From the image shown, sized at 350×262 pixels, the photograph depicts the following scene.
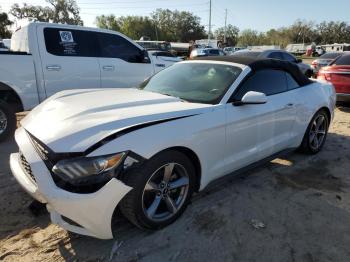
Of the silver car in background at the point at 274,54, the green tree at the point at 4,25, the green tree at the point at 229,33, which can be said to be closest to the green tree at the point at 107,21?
the green tree at the point at 229,33

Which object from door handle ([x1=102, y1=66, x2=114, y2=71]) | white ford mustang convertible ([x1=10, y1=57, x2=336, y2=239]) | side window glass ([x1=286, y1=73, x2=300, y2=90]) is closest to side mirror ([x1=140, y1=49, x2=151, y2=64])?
door handle ([x1=102, y1=66, x2=114, y2=71])

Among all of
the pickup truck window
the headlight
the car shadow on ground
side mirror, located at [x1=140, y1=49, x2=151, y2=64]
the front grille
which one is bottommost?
the car shadow on ground

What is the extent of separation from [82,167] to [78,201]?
0.83ft

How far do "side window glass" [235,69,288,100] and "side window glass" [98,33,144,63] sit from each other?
3635 millimetres

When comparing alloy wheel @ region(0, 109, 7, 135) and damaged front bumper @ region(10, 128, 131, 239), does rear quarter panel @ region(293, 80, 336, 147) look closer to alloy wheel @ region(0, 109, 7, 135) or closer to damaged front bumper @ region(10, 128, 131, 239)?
damaged front bumper @ region(10, 128, 131, 239)

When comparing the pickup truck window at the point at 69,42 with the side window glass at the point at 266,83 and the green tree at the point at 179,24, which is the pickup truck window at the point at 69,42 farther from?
the green tree at the point at 179,24

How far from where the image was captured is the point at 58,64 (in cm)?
633

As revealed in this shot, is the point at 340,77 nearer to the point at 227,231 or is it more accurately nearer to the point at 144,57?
the point at 144,57

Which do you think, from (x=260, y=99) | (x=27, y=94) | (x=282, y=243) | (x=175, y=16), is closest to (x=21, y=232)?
(x=282, y=243)

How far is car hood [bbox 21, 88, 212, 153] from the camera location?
2.74 metres

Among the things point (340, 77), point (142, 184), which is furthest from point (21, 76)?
point (340, 77)

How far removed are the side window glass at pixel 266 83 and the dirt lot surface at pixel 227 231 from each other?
3.77 ft

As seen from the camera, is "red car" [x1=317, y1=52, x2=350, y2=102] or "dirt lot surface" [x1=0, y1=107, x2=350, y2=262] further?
"red car" [x1=317, y1=52, x2=350, y2=102]

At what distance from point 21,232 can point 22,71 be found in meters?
3.52
